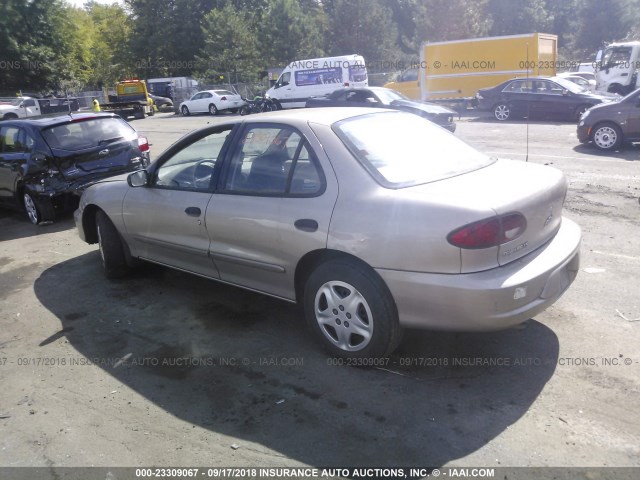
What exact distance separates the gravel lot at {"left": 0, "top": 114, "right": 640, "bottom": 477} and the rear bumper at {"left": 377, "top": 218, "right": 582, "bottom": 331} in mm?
454

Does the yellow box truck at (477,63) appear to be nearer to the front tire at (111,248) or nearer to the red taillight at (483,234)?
the front tire at (111,248)

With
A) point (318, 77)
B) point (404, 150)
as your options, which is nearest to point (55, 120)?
point (404, 150)

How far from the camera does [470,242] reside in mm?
3088

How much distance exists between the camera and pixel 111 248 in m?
5.38

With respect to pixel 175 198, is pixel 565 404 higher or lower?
lower

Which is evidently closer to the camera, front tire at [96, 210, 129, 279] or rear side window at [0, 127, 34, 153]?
front tire at [96, 210, 129, 279]

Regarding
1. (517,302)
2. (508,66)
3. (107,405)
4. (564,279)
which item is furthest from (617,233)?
(508,66)

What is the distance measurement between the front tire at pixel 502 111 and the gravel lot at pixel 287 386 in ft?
45.5

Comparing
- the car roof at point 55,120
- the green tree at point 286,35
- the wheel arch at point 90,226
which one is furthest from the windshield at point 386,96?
the green tree at point 286,35

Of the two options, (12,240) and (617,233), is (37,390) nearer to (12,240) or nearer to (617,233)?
(12,240)

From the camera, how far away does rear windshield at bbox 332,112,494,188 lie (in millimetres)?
3576

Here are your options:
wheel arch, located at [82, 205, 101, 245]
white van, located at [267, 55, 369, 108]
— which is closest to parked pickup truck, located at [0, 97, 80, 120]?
white van, located at [267, 55, 369, 108]

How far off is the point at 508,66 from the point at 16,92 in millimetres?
37484

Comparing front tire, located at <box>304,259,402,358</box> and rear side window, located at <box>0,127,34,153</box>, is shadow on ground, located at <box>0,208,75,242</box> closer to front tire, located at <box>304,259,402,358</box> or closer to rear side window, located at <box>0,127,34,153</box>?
rear side window, located at <box>0,127,34,153</box>
